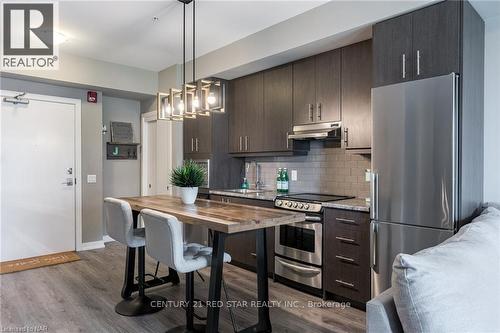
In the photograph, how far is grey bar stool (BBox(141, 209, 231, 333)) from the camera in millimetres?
2104

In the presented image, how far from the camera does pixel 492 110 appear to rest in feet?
8.55

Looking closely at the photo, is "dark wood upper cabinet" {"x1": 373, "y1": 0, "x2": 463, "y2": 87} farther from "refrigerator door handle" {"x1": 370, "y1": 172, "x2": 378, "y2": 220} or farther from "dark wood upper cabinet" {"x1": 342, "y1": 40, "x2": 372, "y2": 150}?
"refrigerator door handle" {"x1": 370, "y1": 172, "x2": 378, "y2": 220}

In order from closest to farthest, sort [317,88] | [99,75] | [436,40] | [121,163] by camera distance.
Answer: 1. [436,40]
2. [317,88]
3. [99,75]
4. [121,163]

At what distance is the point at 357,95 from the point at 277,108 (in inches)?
42.0

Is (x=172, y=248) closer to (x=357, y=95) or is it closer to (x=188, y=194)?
(x=188, y=194)

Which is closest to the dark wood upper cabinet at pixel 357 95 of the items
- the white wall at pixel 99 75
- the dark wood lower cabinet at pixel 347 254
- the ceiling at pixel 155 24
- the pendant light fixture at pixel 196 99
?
the ceiling at pixel 155 24

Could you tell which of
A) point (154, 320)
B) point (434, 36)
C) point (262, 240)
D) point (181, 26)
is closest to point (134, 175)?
point (181, 26)

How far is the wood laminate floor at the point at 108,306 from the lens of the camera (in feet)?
8.43

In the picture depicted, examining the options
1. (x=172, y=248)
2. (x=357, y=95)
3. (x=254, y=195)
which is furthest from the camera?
(x=254, y=195)

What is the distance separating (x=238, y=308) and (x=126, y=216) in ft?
4.13

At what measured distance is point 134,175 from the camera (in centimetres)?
556

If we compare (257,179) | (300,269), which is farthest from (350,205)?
(257,179)

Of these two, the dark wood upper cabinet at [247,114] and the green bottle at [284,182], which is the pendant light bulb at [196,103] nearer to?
the dark wood upper cabinet at [247,114]

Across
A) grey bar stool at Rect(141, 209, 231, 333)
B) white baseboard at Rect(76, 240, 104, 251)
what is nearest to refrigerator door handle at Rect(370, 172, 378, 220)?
grey bar stool at Rect(141, 209, 231, 333)
